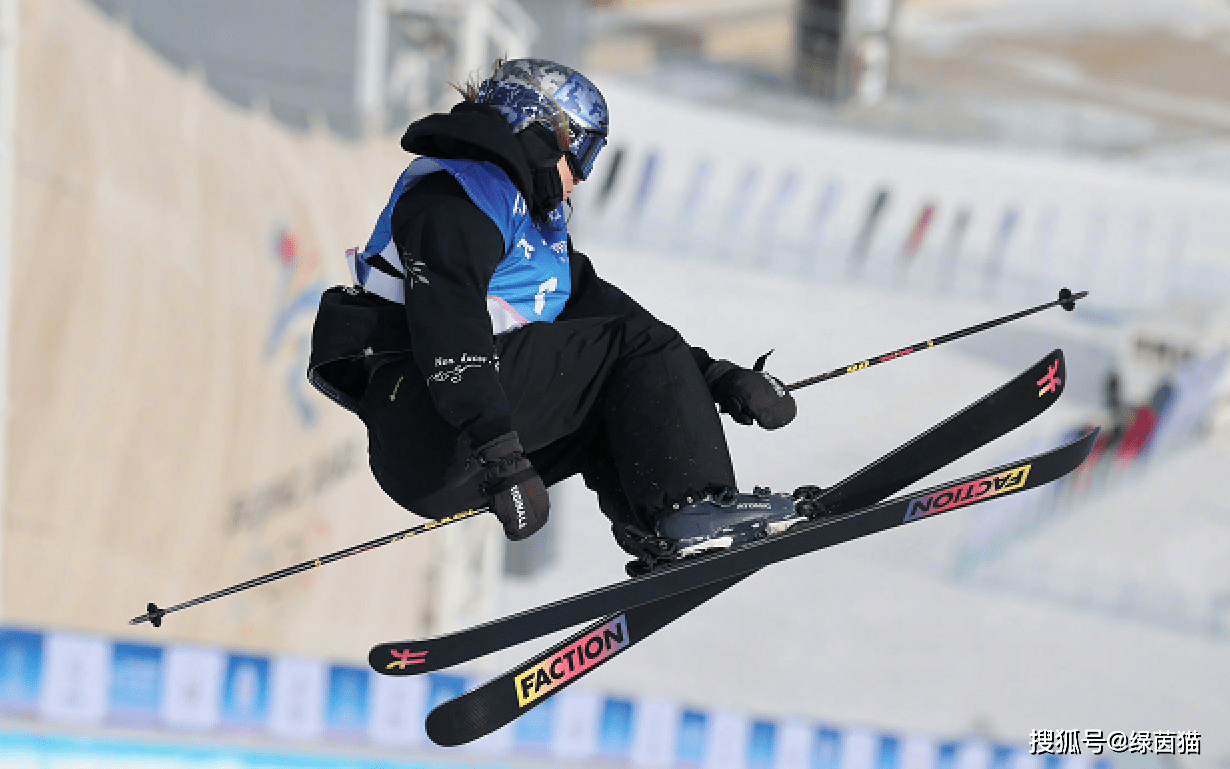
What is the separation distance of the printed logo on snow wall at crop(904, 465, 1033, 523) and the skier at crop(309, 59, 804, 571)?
0.42m

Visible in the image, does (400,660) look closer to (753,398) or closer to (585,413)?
(585,413)

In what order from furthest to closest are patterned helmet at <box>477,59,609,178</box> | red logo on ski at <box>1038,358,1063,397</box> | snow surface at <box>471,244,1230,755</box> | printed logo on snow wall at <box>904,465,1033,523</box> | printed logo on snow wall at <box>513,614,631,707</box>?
snow surface at <box>471,244,1230,755</box>, red logo on ski at <box>1038,358,1063,397</box>, printed logo on snow wall at <box>904,465,1033,523</box>, printed logo on snow wall at <box>513,614,631,707</box>, patterned helmet at <box>477,59,609,178</box>

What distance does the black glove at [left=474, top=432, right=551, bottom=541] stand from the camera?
347 centimetres

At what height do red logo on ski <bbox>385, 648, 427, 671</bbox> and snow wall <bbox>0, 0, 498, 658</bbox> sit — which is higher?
snow wall <bbox>0, 0, 498, 658</bbox>

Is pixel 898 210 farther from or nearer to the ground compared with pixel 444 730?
farther from the ground

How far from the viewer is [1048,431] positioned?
17.9 metres

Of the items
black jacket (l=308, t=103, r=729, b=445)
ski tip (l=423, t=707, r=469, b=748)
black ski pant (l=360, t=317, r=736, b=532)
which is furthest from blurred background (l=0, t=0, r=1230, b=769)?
ski tip (l=423, t=707, r=469, b=748)

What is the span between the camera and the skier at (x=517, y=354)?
3580 millimetres

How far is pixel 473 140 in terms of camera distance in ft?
11.7

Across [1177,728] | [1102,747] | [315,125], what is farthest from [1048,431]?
[315,125]

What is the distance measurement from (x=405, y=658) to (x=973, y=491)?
1599 mm

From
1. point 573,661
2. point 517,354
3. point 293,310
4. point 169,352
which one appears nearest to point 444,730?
point 573,661

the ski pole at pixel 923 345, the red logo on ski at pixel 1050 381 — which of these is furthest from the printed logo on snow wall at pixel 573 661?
the red logo on ski at pixel 1050 381

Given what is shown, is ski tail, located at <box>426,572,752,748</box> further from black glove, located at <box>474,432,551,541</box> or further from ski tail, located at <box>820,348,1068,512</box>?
black glove, located at <box>474,432,551,541</box>
